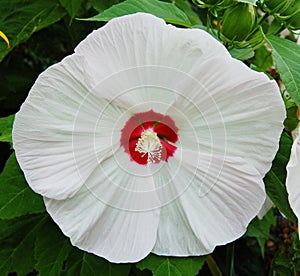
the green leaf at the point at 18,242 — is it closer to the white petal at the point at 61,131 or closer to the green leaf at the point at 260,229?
the white petal at the point at 61,131

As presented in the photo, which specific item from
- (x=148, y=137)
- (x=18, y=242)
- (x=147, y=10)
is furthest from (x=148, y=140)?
(x=18, y=242)

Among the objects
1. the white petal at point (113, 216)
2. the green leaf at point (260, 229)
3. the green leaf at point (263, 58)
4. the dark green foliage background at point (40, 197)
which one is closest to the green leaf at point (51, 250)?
the dark green foliage background at point (40, 197)

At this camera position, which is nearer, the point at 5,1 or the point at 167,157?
the point at 167,157

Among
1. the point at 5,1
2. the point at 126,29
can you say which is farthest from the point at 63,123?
the point at 5,1

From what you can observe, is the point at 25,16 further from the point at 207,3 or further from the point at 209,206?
the point at 209,206

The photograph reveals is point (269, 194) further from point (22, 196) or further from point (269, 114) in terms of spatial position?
point (22, 196)
